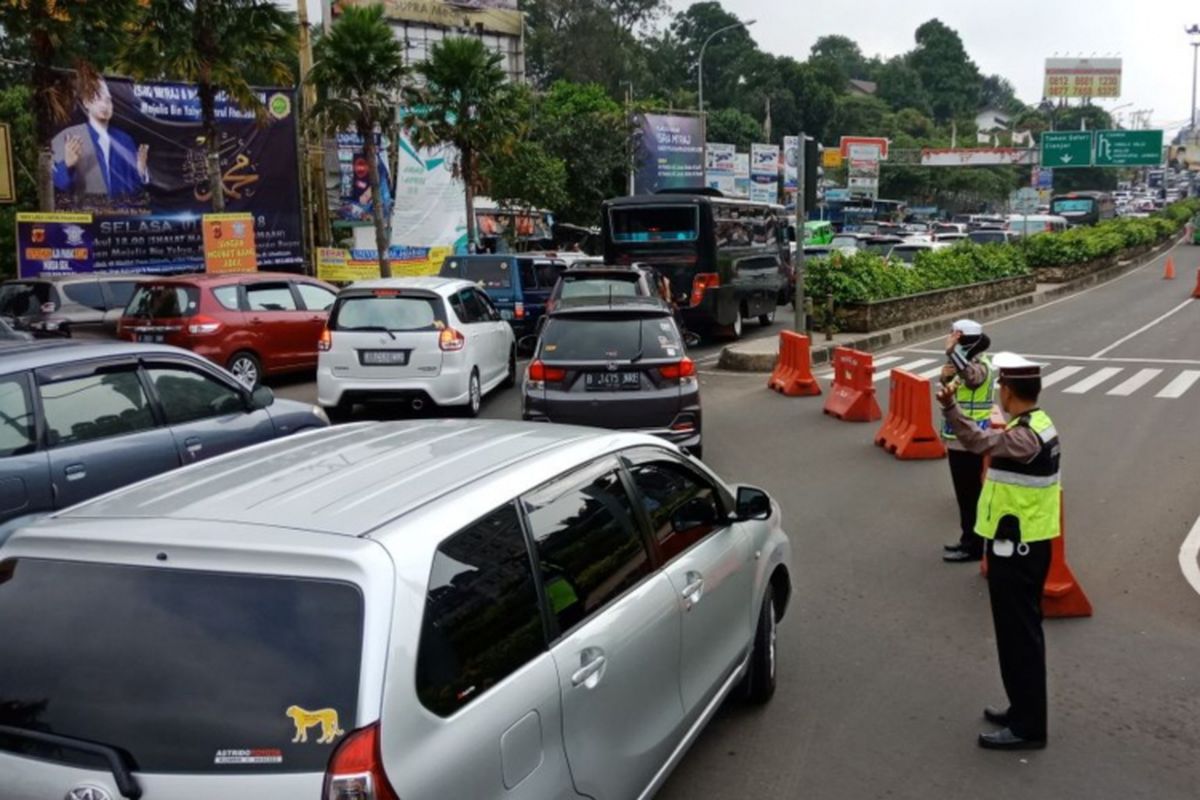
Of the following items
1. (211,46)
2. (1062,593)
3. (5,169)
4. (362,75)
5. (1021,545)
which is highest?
(211,46)

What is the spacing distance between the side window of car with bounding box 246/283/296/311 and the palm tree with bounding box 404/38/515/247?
12801 mm

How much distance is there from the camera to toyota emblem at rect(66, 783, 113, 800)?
102 inches

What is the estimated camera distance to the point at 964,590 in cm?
729

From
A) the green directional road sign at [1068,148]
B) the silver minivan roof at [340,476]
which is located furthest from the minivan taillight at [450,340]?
the green directional road sign at [1068,148]

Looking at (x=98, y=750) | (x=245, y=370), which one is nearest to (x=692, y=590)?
(x=98, y=750)

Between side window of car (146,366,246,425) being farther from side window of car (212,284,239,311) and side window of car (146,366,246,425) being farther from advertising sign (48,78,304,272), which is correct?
advertising sign (48,78,304,272)

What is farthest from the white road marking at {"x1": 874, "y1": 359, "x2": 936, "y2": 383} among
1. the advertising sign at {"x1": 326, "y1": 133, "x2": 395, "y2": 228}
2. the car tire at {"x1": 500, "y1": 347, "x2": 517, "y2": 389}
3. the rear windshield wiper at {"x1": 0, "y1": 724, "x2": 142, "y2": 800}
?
the advertising sign at {"x1": 326, "y1": 133, "x2": 395, "y2": 228}

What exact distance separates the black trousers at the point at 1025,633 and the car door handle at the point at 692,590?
149cm

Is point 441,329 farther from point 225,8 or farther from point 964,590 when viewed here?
point 225,8

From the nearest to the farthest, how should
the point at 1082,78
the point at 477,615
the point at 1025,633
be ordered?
the point at 477,615 < the point at 1025,633 < the point at 1082,78

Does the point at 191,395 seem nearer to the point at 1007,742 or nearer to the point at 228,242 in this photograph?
the point at 1007,742

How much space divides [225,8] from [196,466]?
1970 cm

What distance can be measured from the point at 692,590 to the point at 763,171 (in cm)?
5432

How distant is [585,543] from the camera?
3.68 meters
